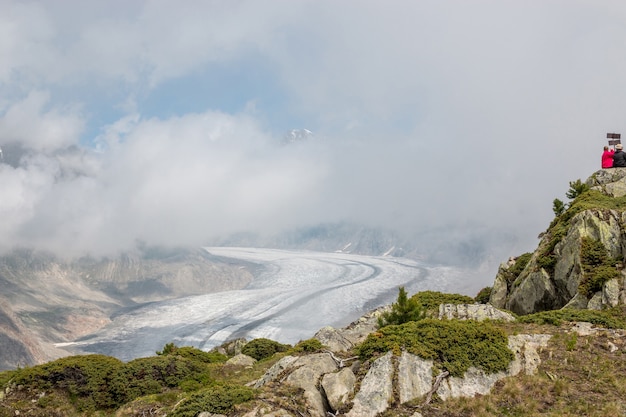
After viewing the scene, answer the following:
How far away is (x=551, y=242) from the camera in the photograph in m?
32.3

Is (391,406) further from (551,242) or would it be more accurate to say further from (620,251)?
A: (551,242)

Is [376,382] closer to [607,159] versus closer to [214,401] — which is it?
[214,401]

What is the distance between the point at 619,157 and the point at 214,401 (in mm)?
43112

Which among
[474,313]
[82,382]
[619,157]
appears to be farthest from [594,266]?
[82,382]

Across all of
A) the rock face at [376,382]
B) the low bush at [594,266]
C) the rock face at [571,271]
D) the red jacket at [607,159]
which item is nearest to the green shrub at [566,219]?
the rock face at [571,271]

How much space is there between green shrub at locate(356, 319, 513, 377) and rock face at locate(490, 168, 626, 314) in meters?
13.0

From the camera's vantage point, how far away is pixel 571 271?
28359 millimetres

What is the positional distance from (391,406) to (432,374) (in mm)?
2365

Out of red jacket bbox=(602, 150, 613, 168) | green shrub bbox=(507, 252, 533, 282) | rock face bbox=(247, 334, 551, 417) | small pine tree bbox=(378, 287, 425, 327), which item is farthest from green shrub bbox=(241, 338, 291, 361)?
red jacket bbox=(602, 150, 613, 168)

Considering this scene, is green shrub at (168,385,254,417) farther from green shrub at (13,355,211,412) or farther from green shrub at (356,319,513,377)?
green shrub at (13,355,211,412)

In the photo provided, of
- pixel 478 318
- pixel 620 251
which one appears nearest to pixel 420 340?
pixel 478 318

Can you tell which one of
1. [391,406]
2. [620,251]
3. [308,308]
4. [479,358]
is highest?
[620,251]

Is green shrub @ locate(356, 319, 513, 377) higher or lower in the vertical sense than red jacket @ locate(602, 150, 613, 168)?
lower

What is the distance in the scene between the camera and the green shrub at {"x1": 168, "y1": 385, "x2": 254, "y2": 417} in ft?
45.0
